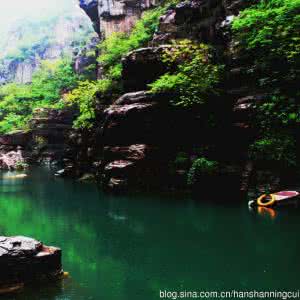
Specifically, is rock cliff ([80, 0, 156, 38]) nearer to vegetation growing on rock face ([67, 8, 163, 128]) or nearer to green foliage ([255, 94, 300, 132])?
vegetation growing on rock face ([67, 8, 163, 128])

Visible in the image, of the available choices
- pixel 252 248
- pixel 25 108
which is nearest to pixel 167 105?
pixel 252 248

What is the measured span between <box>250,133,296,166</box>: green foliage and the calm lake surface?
2.92 m

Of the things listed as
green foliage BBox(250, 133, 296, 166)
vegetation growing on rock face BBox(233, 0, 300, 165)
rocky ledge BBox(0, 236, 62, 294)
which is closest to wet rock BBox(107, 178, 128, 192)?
vegetation growing on rock face BBox(233, 0, 300, 165)

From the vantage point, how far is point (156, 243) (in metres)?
13.0

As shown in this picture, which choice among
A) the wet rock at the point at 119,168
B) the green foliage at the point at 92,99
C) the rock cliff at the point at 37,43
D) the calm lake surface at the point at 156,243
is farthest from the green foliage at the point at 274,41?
the rock cliff at the point at 37,43

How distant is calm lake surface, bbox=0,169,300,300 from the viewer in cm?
920

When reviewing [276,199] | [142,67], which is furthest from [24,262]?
[142,67]

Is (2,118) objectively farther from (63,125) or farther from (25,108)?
(63,125)

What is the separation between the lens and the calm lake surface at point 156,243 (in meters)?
9.20

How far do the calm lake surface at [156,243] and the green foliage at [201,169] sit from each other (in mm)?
1796

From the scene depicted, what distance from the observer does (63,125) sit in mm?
52656

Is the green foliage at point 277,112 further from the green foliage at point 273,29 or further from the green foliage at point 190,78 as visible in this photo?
the green foliage at point 190,78

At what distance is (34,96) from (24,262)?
60.3 m

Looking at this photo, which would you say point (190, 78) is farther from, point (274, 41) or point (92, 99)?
point (92, 99)
